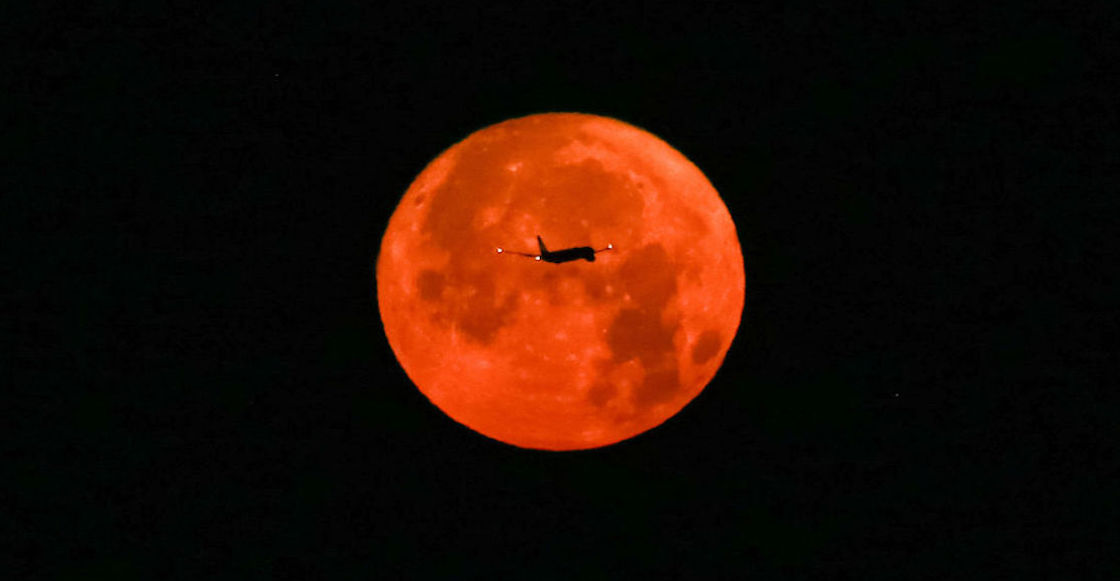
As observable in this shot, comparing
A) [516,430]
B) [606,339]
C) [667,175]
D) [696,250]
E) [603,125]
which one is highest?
[603,125]

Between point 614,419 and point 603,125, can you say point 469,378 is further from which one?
point 603,125

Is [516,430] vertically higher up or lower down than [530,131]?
lower down

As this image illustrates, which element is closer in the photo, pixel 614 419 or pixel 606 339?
pixel 606 339

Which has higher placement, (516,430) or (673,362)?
(673,362)

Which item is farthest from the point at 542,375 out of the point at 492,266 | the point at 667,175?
the point at 667,175

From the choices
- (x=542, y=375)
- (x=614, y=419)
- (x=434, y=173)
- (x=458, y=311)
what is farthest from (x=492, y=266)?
(x=614, y=419)

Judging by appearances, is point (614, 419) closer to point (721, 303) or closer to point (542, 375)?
point (542, 375)

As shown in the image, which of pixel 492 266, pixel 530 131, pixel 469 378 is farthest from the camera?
pixel 530 131

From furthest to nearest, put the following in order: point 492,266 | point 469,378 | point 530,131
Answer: point 530,131
point 469,378
point 492,266

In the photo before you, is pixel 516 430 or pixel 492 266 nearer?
pixel 492 266
